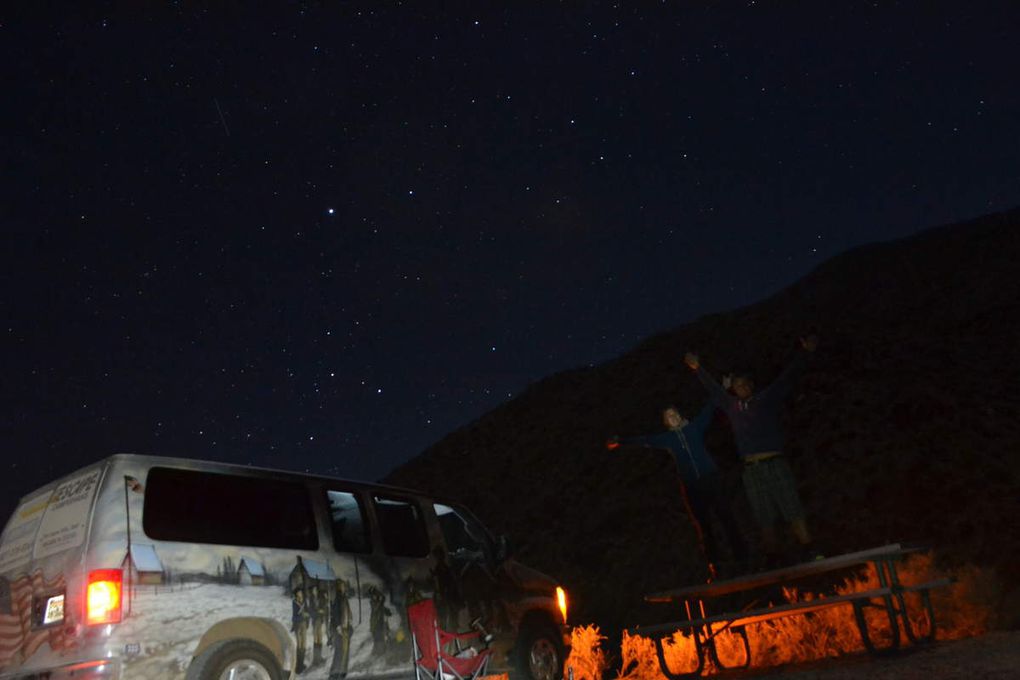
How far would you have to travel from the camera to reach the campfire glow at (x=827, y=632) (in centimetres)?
852

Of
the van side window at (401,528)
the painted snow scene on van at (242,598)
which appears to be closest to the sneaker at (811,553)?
the van side window at (401,528)

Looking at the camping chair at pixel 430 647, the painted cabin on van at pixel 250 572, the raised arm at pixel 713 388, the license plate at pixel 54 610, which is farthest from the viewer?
the raised arm at pixel 713 388

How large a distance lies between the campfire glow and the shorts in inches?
46.0

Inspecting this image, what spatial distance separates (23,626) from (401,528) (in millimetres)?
2918

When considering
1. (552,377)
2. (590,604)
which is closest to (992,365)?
(590,604)

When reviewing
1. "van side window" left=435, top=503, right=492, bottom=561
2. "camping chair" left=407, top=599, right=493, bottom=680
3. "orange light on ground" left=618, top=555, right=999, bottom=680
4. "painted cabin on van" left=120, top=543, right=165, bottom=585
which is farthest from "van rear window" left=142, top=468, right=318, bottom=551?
"orange light on ground" left=618, top=555, right=999, bottom=680

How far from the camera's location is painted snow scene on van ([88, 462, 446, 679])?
16.9ft

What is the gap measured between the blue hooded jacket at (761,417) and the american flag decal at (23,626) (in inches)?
252

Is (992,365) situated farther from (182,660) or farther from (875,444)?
(182,660)

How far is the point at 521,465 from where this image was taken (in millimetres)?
27719

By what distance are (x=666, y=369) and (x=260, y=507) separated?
24.6 meters

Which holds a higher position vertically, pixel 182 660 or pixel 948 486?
pixel 948 486

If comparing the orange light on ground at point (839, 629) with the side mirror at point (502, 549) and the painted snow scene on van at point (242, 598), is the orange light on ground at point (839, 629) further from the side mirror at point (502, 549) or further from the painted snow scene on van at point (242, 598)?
the painted snow scene on van at point (242, 598)

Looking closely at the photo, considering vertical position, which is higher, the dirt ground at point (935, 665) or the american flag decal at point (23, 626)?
the american flag decal at point (23, 626)
